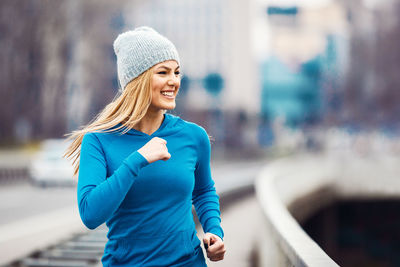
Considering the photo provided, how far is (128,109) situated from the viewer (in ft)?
8.01

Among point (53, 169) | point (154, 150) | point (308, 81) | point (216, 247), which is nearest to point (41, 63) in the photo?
point (53, 169)

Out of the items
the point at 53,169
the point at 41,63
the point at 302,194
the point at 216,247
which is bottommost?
the point at 302,194

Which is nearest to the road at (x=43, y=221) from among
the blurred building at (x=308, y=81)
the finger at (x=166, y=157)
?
the finger at (x=166, y=157)

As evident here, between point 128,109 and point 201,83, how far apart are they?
90.2 metres

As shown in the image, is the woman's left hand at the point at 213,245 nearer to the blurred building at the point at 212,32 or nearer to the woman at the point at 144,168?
the woman at the point at 144,168

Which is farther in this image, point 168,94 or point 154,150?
point 168,94

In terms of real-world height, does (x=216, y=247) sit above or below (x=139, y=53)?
below

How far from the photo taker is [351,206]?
30.6 metres

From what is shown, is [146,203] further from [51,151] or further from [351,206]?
[351,206]

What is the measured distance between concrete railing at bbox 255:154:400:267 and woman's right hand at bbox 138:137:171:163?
49.8 inches

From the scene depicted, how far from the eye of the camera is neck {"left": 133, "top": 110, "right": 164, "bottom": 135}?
2.52m

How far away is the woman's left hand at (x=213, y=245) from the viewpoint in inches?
97.8

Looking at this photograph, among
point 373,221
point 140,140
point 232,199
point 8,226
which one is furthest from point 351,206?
point 140,140

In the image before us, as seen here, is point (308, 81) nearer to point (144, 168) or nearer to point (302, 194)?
point (302, 194)
